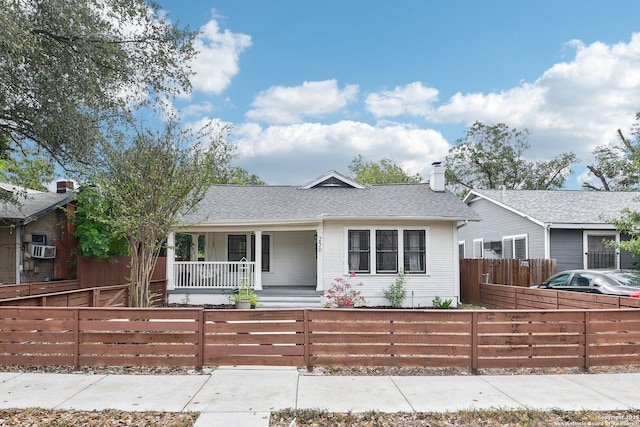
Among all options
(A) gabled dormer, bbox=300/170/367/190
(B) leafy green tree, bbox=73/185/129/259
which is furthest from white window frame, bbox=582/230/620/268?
(B) leafy green tree, bbox=73/185/129/259

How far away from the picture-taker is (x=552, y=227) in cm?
1463

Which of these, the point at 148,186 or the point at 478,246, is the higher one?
the point at 148,186

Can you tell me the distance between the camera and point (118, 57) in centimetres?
991

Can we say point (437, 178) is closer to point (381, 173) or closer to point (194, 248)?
point (194, 248)

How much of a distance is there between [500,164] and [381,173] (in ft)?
32.7

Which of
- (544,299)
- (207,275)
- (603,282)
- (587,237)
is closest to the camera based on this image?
(603,282)

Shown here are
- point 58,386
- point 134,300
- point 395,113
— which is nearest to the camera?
point 58,386

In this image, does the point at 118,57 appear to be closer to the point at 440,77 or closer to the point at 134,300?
the point at 134,300

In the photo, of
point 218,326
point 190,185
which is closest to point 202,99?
point 190,185

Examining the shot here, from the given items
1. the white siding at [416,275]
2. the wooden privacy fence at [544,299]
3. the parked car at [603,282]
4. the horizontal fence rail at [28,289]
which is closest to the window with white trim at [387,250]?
the white siding at [416,275]

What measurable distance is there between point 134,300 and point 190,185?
8.95ft

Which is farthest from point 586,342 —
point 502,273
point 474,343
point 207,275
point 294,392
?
point 207,275

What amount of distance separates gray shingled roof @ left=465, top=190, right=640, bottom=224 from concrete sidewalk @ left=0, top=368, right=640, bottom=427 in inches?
397

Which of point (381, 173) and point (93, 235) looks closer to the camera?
point (93, 235)
